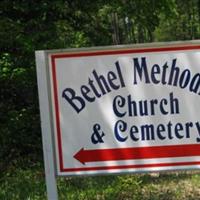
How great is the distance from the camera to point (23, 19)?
973 centimetres

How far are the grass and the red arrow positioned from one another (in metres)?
1.76

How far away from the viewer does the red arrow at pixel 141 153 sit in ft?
13.3

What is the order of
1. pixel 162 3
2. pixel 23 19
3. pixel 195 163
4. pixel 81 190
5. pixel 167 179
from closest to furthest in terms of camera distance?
pixel 195 163 < pixel 81 190 < pixel 167 179 < pixel 23 19 < pixel 162 3

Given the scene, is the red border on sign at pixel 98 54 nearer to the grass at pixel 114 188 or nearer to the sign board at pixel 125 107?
the sign board at pixel 125 107

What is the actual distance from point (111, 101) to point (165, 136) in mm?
482

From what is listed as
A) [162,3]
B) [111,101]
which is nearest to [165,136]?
[111,101]

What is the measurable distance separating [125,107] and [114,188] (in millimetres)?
2422

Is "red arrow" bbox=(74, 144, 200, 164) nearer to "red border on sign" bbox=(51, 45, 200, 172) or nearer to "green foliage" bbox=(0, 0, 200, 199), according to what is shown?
"red border on sign" bbox=(51, 45, 200, 172)

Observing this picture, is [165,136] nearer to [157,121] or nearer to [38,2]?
[157,121]

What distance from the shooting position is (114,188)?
6.31 meters

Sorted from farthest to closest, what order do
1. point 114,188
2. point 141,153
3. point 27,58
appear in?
1. point 27,58
2. point 114,188
3. point 141,153

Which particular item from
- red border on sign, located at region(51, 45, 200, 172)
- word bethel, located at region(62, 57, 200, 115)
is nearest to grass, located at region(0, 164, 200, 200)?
red border on sign, located at region(51, 45, 200, 172)

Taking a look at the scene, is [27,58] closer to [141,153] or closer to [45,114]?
[45,114]

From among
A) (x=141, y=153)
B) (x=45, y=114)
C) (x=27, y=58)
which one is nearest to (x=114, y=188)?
(x=141, y=153)
